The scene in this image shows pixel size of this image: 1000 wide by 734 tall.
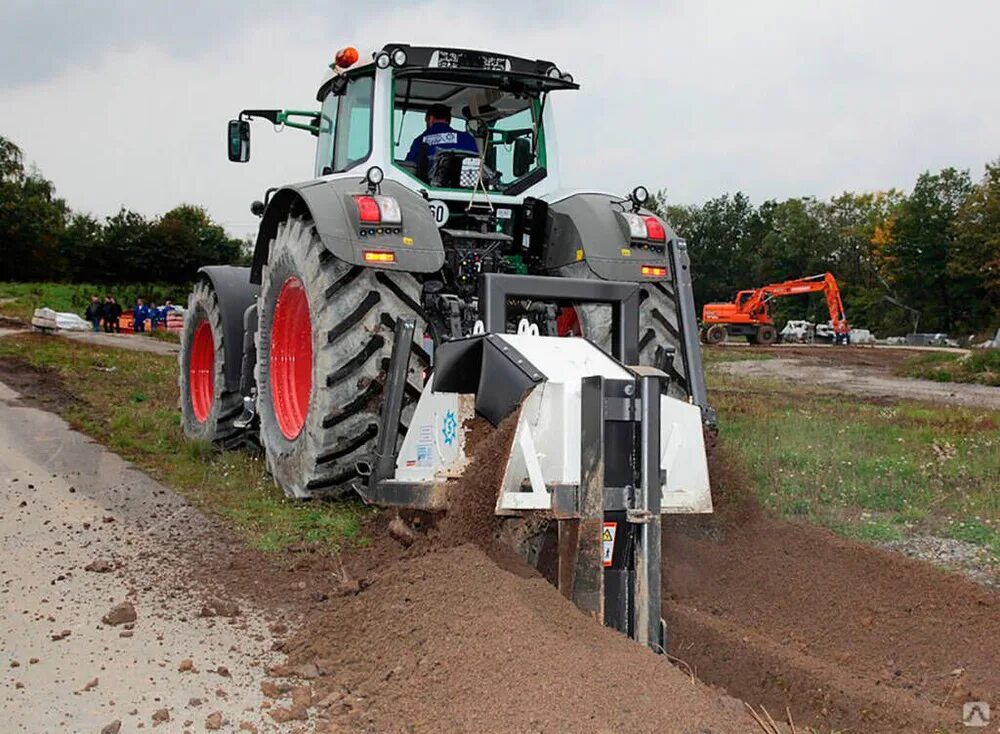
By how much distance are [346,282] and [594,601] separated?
8.33ft

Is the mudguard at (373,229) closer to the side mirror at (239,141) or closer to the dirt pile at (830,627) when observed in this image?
the dirt pile at (830,627)

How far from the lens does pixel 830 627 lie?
14.3 ft

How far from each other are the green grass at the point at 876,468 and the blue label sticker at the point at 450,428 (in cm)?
232

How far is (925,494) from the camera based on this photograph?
21.2 feet

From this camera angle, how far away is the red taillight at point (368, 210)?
5414mm

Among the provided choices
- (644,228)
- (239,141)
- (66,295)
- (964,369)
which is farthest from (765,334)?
(644,228)

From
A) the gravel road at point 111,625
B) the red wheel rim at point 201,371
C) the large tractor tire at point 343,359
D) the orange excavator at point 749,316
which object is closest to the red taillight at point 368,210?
the large tractor tire at point 343,359

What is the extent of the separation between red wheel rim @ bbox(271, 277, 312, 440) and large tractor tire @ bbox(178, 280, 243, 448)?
5.09 feet

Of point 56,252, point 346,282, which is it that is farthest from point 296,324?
point 56,252

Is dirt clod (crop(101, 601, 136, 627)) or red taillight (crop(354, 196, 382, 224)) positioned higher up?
red taillight (crop(354, 196, 382, 224))

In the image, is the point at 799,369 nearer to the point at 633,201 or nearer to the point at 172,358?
the point at 172,358

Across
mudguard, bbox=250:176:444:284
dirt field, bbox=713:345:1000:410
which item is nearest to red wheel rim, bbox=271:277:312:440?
mudguard, bbox=250:176:444:284

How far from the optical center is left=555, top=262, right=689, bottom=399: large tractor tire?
5.98 metres

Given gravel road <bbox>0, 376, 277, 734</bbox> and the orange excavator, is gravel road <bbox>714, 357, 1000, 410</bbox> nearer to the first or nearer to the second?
gravel road <bbox>0, 376, 277, 734</bbox>
